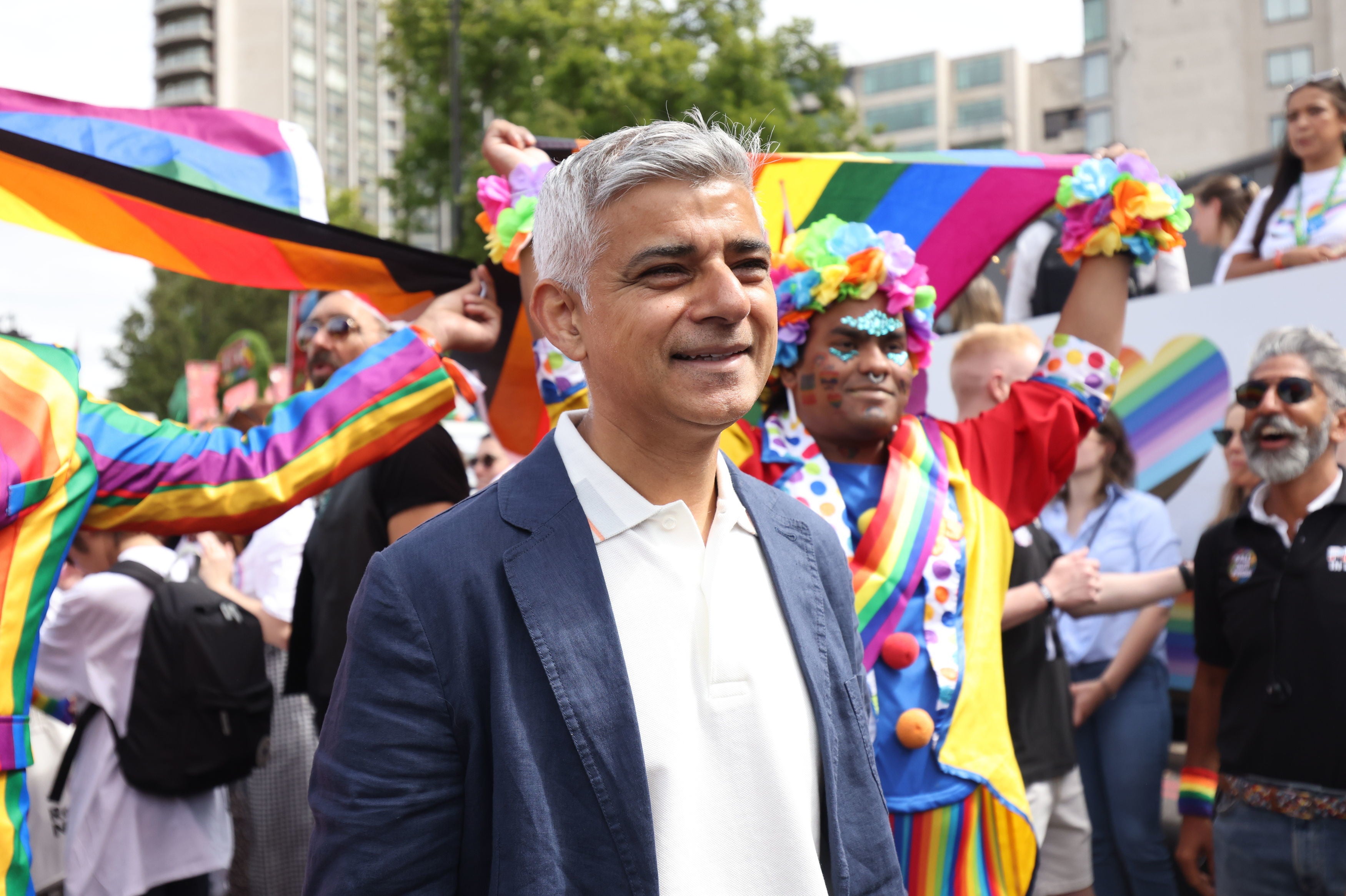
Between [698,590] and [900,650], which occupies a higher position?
[698,590]

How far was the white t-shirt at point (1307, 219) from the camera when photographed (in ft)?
15.0

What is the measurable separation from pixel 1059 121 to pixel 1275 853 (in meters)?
70.7

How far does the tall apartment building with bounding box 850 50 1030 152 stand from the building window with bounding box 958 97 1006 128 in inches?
1.4

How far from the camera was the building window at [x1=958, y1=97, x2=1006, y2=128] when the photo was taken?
71.9 metres

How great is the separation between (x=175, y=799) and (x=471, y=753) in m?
2.50

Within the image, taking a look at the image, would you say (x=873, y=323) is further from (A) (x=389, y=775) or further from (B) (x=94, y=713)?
(B) (x=94, y=713)

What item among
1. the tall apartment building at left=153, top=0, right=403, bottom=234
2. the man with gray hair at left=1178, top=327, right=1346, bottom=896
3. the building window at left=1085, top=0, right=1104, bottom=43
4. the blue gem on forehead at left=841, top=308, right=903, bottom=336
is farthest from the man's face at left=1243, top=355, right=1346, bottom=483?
the tall apartment building at left=153, top=0, right=403, bottom=234

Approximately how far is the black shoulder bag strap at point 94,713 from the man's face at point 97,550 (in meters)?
0.09

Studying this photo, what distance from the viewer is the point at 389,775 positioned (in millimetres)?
1422

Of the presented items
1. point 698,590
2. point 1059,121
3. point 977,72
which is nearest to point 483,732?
point 698,590

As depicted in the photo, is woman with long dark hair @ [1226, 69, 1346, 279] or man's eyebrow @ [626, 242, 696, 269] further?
woman with long dark hair @ [1226, 69, 1346, 279]

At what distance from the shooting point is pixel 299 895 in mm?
4383

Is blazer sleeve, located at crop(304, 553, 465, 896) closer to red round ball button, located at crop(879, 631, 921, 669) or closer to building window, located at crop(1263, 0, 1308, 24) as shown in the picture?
red round ball button, located at crop(879, 631, 921, 669)

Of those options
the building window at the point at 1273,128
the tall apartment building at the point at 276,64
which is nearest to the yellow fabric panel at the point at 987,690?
the building window at the point at 1273,128
